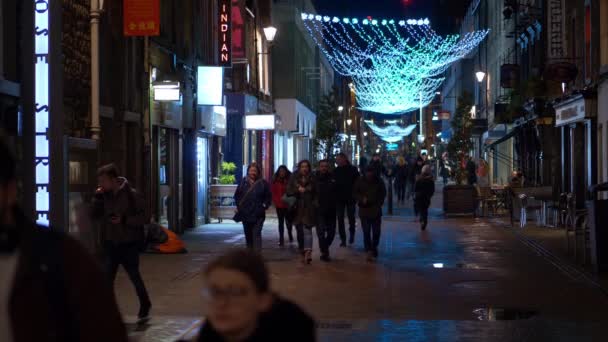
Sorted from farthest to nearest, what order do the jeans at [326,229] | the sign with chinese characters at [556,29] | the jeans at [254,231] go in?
1. the sign with chinese characters at [556,29]
2. the jeans at [326,229]
3. the jeans at [254,231]

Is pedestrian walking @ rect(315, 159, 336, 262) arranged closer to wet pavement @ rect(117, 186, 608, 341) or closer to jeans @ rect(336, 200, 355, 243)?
wet pavement @ rect(117, 186, 608, 341)

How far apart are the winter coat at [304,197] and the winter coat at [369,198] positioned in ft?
2.77

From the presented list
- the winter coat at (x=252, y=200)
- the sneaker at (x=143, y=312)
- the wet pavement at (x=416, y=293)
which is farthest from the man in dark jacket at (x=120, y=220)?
Result: the winter coat at (x=252, y=200)

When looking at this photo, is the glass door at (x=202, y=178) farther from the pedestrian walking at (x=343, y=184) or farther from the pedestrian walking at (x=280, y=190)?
the pedestrian walking at (x=343, y=184)

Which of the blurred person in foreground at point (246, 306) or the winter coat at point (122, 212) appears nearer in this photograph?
the blurred person in foreground at point (246, 306)

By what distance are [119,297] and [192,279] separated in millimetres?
2104

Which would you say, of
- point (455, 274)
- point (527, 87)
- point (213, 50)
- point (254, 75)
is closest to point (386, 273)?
point (455, 274)

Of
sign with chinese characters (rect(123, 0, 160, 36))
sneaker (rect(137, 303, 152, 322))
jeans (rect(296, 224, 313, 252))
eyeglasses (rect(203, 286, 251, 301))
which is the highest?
sign with chinese characters (rect(123, 0, 160, 36))

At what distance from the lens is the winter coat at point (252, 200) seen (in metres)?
17.0

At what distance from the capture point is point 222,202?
28031mm

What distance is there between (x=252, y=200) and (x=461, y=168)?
22.1 meters

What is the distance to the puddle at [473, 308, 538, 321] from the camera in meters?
11.5

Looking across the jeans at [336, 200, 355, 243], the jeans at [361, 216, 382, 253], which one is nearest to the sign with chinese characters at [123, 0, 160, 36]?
the jeans at [361, 216, 382, 253]

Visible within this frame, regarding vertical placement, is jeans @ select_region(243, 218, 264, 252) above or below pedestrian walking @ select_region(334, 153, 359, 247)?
below
